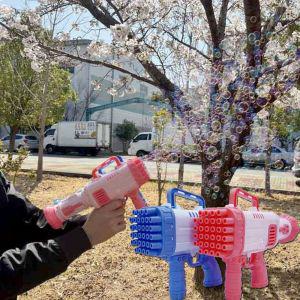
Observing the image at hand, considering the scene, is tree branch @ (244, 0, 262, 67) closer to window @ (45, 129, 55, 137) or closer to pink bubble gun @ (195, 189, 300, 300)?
pink bubble gun @ (195, 189, 300, 300)

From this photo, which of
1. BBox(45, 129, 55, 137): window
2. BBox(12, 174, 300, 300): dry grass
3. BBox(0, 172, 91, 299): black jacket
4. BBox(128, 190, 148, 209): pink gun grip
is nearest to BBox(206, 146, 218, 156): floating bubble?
BBox(12, 174, 300, 300): dry grass

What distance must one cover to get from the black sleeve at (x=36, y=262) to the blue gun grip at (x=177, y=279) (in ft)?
0.92

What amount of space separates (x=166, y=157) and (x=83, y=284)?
8.52ft

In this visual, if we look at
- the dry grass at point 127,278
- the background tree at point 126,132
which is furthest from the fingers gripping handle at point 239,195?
the background tree at point 126,132

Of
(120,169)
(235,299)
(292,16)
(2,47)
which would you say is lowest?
(235,299)

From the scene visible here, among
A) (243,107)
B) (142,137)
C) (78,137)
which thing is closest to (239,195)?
(243,107)

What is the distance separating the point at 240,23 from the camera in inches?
233

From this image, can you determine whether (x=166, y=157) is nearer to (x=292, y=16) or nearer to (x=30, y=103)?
(x=292, y=16)

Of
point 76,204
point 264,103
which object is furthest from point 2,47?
point 76,204

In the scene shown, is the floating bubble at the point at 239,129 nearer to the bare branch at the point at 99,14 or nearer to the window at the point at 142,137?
the bare branch at the point at 99,14

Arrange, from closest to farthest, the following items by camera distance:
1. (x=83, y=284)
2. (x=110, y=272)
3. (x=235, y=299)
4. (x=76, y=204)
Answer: (x=235, y=299) < (x=76, y=204) < (x=83, y=284) < (x=110, y=272)

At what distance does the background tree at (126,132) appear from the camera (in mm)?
34750

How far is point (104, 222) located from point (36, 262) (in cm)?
24

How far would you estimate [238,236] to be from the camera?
4.39ft
